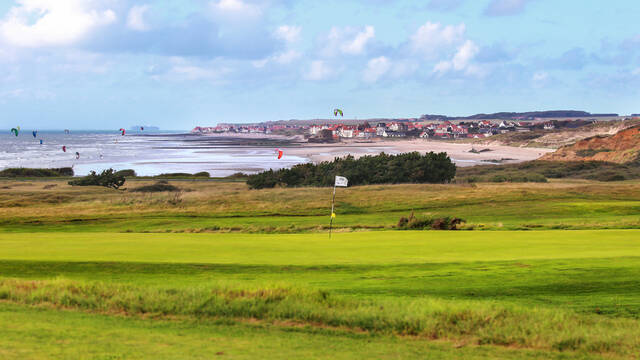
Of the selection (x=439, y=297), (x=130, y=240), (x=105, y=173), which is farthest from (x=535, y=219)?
(x=105, y=173)

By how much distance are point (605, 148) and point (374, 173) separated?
46880mm

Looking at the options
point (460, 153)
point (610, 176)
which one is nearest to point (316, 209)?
point (610, 176)

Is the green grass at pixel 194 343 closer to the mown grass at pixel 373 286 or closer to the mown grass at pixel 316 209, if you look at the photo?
the mown grass at pixel 373 286

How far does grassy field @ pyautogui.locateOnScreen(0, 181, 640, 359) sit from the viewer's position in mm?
6312

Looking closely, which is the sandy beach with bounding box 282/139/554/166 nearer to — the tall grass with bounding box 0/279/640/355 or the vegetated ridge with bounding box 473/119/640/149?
the vegetated ridge with bounding box 473/119/640/149

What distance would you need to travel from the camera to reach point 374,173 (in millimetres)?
50375

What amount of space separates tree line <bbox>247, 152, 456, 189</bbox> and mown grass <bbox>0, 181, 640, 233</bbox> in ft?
23.6

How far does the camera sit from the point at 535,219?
1021 inches

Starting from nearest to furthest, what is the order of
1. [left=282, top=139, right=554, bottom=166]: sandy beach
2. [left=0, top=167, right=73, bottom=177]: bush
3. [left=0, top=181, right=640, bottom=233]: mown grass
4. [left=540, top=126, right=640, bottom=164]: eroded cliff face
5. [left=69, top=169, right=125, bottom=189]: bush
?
[left=0, top=181, right=640, bottom=233]: mown grass, [left=69, top=169, right=125, bottom=189]: bush, [left=0, top=167, right=73, bottom=177]: bush, [left=540, top=126, right=640, bottom=164]: eroded cliff face, [left=282, top=139, right=554, bottom=166]: sandy beach

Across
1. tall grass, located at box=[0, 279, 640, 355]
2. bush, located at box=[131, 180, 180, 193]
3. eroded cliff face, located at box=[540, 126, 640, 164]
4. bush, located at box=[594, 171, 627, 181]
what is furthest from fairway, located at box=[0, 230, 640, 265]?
eroded cliff face, located at box=[540, 126, 640, 164]

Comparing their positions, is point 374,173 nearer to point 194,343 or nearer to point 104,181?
point 104,181

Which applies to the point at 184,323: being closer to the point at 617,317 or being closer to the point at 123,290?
the point at 123,290

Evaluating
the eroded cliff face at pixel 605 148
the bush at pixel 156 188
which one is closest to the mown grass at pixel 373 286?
the bush at pixel 156 188

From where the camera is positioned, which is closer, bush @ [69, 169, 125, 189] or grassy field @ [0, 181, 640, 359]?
grassy field @ [0, 181, 640, 359]
